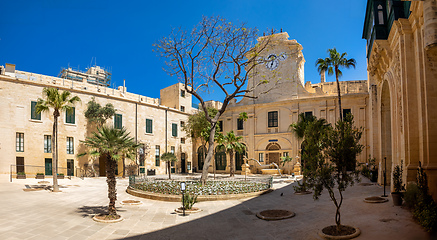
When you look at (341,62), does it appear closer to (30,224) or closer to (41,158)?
(30,224)

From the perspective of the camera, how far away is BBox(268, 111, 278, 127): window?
124ft

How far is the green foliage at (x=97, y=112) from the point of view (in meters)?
31.2

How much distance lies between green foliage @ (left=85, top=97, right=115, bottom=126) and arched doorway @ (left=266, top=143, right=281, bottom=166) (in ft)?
64.5

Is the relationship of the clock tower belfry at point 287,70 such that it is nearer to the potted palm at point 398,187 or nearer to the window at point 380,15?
the window at point 380,15

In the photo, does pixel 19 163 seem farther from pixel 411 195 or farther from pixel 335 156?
pixel 411 195

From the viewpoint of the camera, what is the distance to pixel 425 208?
25.9 feet

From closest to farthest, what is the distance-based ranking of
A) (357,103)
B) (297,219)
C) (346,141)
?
1. (346,141)
2. (297,219)
3. (357,103)

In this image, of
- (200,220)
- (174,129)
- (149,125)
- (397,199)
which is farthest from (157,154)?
(397,199)

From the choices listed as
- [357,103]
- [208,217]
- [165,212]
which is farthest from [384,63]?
[357,103]

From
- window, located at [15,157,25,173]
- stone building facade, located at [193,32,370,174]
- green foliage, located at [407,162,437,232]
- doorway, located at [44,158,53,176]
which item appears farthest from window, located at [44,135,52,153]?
green foliage, located at [407,162,437,232]

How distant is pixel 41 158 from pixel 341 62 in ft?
97.1

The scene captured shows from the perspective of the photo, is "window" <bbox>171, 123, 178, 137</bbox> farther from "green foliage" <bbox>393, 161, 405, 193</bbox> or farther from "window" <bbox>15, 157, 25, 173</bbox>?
"green foliage" <bbox>393, 161, 405, 193</bbox>

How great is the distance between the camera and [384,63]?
15.1 meters

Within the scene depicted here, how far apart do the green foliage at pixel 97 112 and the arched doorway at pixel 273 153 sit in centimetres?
1966
